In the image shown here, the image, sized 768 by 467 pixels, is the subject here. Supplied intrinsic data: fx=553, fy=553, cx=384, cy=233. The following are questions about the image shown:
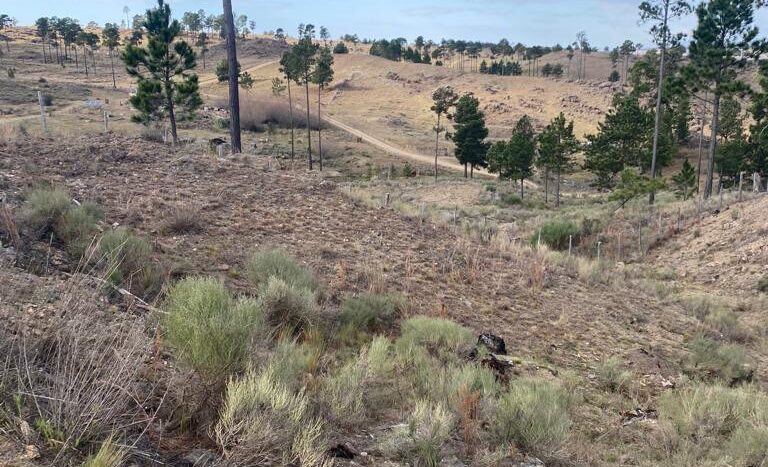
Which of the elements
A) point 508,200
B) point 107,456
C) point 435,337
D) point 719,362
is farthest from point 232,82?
point 107,456

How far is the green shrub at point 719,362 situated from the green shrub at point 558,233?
1249cm

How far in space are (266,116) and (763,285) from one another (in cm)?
5765

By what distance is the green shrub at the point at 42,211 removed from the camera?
280 inches

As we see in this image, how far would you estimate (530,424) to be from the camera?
4641 millimetres

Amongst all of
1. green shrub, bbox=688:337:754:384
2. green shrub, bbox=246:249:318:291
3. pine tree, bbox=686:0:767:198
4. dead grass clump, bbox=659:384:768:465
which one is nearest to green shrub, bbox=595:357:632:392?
dead grass clump, bbox=659:384:768:465

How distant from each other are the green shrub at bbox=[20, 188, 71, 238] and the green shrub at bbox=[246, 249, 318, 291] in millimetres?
2589

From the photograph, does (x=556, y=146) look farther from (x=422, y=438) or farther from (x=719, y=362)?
(x=422, y=438)

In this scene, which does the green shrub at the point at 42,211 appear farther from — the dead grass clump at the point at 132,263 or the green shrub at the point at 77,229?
the dead grass clump at the point at 132,263

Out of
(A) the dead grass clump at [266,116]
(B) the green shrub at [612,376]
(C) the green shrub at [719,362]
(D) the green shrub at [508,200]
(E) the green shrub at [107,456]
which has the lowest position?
(D) the green shrub at [508,200]

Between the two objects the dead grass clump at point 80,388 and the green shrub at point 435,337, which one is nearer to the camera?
the dead grass clump at point 80,388

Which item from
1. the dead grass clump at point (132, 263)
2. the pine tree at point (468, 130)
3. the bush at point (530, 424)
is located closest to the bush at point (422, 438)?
the bush at point (530, 424)

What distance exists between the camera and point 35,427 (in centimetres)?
295

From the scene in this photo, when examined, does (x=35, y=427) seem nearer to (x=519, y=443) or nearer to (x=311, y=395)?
(x=311, y=395)

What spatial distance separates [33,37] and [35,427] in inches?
5631
